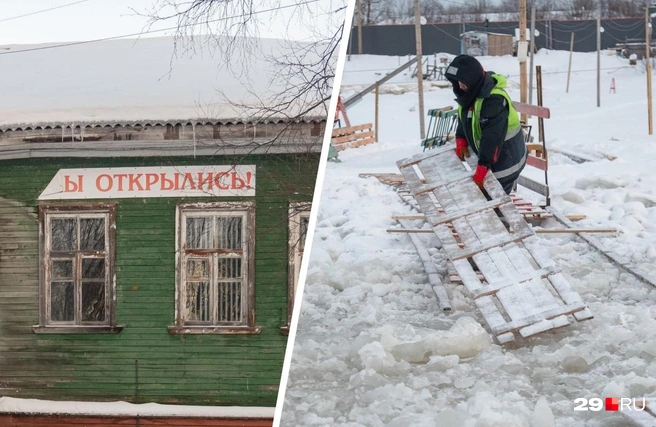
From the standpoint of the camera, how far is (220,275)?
3.12 metres

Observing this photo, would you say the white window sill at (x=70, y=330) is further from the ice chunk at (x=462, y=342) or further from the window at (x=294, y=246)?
the ice chunk at (x=462, y=342)

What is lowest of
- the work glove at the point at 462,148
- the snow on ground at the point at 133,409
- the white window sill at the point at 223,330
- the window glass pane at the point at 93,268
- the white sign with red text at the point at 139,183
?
the snow on ground at the point at 133,409

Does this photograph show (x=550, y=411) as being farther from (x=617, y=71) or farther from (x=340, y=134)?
(x=617, y=71)

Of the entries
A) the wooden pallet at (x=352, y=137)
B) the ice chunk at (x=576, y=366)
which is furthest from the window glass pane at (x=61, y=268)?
the wooden pallet at (x=352, y=137)

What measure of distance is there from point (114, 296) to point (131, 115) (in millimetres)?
603

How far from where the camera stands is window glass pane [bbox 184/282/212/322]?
313 centimetres

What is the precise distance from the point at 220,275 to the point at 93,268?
18.3 inches

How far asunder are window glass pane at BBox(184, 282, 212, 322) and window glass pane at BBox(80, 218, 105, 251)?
34 centimetres

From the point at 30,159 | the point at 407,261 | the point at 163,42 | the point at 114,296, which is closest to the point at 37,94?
the point at 30,159

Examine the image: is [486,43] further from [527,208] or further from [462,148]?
[462,148]

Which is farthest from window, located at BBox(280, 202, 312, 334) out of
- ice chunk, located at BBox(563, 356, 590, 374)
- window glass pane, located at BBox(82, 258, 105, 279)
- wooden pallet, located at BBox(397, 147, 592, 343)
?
ice chunk, located at BBox(563, 356, 590, 374)

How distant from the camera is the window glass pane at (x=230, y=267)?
314 cm

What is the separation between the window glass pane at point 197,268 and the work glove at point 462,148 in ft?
3.09

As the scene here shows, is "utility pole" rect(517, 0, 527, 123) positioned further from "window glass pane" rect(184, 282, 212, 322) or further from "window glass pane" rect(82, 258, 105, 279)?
"window glass pane" rect(82, 258, 105, 279)
